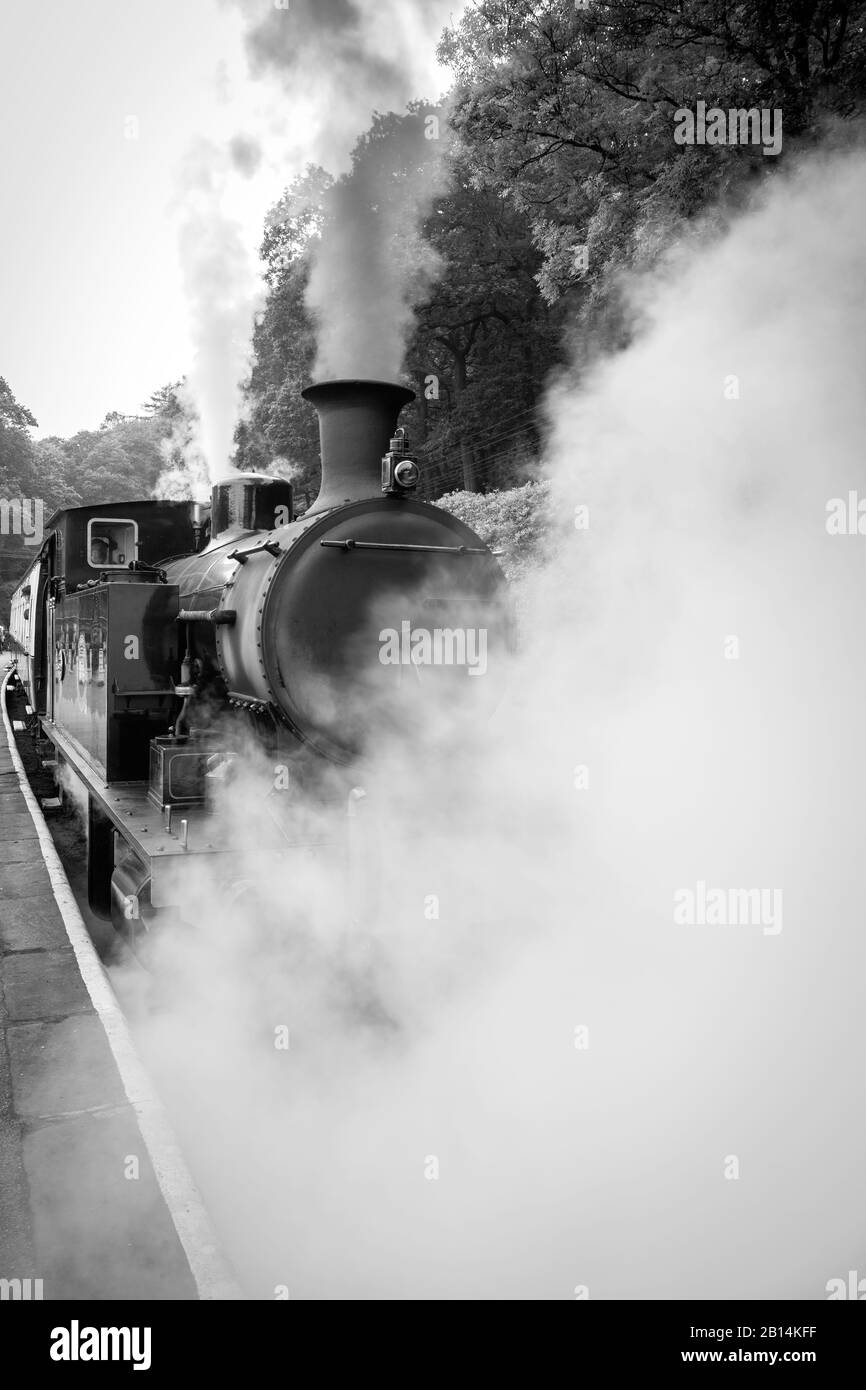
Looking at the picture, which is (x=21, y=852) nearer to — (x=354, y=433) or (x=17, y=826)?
(x=17, y=826)

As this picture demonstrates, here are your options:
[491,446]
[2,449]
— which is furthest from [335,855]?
[2,449]

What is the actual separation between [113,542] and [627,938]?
437cm

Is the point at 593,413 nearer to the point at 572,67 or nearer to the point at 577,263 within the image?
the point at 577,263

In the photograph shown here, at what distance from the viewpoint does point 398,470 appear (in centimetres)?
444

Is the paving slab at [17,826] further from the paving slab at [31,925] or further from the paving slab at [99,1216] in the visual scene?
the paving slab at [99,1216]

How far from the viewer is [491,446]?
80.2 feet

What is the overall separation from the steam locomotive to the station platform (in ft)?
1.67

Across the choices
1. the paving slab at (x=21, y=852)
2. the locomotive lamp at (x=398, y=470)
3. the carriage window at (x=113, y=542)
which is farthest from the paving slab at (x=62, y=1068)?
the carriage window at (x=113, y=542)

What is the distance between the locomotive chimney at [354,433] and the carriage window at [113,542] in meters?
2.36

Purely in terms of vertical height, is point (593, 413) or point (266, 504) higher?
point (593, 413)

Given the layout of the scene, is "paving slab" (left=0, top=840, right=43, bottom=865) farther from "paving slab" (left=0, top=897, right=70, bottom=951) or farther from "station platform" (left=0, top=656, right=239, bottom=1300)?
"station platform" (left=0, top=656, right=239, bottom=1300)

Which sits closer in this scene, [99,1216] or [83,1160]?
[99,1216]

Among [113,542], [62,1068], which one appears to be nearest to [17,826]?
[113,542]
